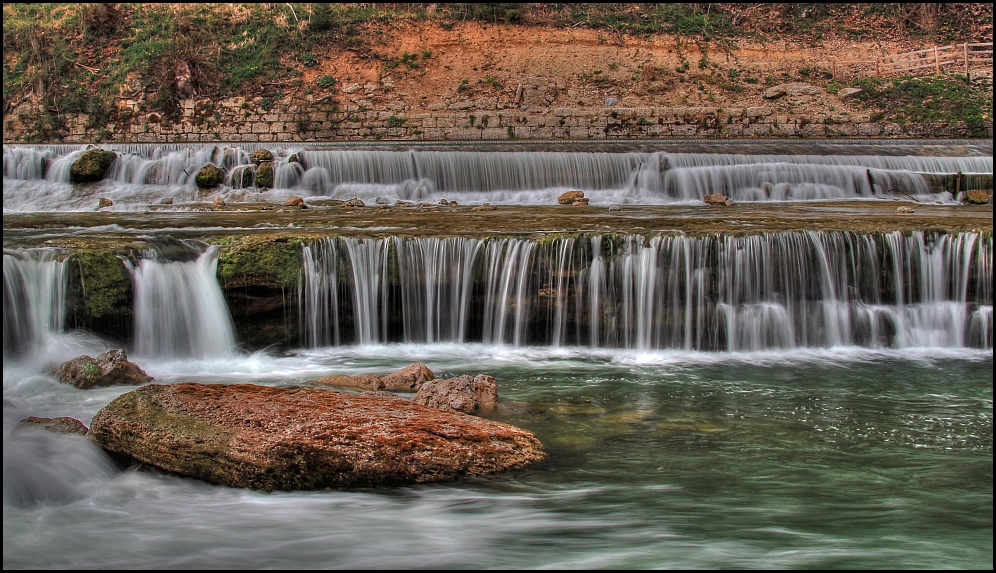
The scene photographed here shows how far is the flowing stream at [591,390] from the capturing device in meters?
4.43

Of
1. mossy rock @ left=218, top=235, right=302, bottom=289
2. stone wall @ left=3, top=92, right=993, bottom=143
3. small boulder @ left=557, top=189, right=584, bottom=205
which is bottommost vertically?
mossy rock @ left=218, top=235, right=302, bottom=289

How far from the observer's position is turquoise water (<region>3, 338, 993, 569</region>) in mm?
4270

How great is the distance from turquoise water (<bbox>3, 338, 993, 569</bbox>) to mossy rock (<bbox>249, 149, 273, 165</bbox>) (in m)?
10.9

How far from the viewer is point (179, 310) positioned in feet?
29.1

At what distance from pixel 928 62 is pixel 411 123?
18.8 m

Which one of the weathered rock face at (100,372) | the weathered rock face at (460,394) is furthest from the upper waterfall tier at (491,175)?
the weathered rock face at (460,394)

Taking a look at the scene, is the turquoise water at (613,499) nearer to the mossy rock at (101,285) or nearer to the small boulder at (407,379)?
the small boulder at (407,379)

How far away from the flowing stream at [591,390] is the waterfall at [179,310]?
0.02 meters

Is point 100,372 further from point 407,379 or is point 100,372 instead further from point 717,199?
point 717,199

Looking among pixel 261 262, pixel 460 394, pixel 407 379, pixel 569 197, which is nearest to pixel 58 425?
pixel 407 379

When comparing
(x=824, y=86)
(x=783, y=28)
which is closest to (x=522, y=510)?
(x=824, y=86)

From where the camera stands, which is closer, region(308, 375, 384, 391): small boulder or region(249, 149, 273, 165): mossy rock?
region(308, 375, 384, 391): small boulder

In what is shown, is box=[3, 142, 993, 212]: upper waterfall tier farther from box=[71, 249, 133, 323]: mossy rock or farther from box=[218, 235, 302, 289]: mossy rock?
box=[71, 249, 133, 323]: mossy rock

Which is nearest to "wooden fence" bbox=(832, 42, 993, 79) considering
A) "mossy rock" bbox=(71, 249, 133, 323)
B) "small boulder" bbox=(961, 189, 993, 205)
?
"small boulder" bbox=(961, 189, 993, 205)
